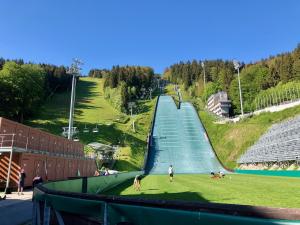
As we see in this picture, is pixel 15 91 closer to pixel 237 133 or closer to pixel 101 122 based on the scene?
pixel 101 122

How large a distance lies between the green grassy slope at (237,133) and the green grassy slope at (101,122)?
49.5 ft

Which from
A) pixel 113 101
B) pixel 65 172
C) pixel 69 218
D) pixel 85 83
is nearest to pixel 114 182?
pixel 65 172

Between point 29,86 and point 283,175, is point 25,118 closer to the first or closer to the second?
point 29,86

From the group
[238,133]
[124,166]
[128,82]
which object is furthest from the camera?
[128,82]

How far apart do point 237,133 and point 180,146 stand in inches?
467

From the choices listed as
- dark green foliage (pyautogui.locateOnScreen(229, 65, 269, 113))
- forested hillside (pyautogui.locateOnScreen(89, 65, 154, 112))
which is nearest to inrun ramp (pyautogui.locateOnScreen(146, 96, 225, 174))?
dark green foliage (pyautogui.locateOnScreen(229, 65, 269, 113))

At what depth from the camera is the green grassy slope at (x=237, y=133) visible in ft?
207

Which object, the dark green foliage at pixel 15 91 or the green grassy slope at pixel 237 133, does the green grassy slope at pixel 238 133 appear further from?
the dark green foliage at pixel 15 91

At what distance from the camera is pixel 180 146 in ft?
222

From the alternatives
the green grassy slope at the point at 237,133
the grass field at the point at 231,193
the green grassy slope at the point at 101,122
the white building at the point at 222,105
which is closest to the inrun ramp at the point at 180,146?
the green grassy slope at the point at 237,133

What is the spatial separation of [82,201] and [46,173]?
30.3 meters

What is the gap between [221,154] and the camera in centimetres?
6438

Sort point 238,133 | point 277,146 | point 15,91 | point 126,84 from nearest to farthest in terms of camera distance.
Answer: point 277,146 < point 238,133 < point 15,91 < point 126,84

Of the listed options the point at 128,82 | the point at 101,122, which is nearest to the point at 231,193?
the point at 101,122
